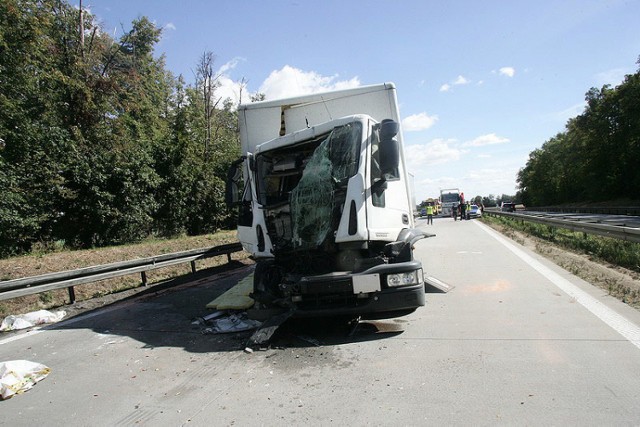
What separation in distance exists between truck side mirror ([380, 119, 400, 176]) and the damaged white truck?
13 millimetres

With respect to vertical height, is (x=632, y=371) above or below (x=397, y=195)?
below

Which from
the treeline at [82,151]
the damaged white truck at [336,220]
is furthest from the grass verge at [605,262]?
the treeline at [82,151]

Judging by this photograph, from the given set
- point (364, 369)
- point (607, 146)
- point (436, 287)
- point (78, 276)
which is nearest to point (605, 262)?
point (436, 287)

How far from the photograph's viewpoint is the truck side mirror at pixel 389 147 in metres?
5.20

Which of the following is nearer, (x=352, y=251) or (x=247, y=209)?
(x=352, y=251)

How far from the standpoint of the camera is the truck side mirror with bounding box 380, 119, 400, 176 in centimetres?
520

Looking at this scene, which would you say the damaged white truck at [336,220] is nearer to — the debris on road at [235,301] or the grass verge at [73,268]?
the debris on road at [235,301]

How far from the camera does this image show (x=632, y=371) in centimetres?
354

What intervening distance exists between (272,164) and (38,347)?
155 inches

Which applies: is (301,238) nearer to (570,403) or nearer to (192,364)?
(192,364)

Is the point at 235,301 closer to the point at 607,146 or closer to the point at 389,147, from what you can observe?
the point at 389,147

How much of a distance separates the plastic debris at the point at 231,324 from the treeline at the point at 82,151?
33.4 ft

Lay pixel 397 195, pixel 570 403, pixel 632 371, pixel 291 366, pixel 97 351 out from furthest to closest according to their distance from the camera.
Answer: pixel 397 195 < pixel 97 351 < pixel 291 366 < pixel 632 371 < pixel 570 403

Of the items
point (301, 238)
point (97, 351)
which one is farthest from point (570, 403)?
point (97, 351)
